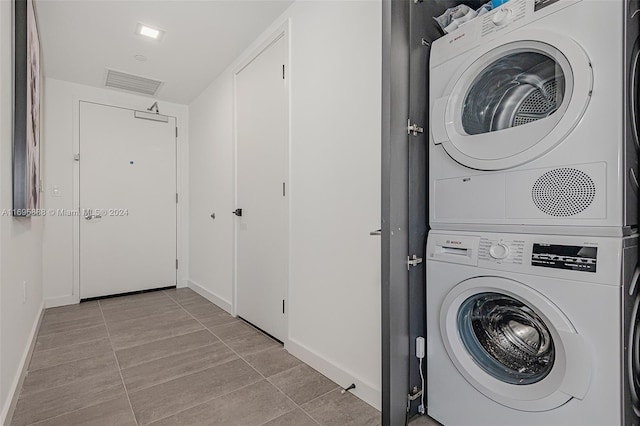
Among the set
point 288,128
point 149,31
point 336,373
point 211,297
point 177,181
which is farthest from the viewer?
point 177,181

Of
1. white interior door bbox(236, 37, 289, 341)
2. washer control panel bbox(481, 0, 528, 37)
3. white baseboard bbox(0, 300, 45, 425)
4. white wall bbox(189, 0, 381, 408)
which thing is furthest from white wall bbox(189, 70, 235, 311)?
washer control panel bbox(481, 0, 528, 37)

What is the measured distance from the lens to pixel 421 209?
144 cm

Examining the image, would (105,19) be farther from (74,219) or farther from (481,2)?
(481,2)

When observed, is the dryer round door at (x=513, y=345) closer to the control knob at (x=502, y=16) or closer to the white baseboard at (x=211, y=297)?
the control knob at (x=502, y=16)

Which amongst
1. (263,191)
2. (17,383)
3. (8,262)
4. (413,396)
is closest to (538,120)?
(413,396)

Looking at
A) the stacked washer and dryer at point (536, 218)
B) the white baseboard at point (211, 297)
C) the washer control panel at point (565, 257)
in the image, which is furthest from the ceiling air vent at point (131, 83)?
the washer control panel at point (565, 257)

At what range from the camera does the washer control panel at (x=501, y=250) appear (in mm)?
1116

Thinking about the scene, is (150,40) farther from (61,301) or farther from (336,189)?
(61,301)

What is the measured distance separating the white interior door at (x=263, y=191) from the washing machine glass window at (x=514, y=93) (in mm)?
1298

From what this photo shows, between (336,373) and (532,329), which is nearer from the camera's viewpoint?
(532,329)

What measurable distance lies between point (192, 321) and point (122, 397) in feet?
3.84

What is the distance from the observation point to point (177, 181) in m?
4.12

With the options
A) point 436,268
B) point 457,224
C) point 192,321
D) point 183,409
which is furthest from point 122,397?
point 457,224

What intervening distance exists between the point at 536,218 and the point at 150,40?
291 centimetres
